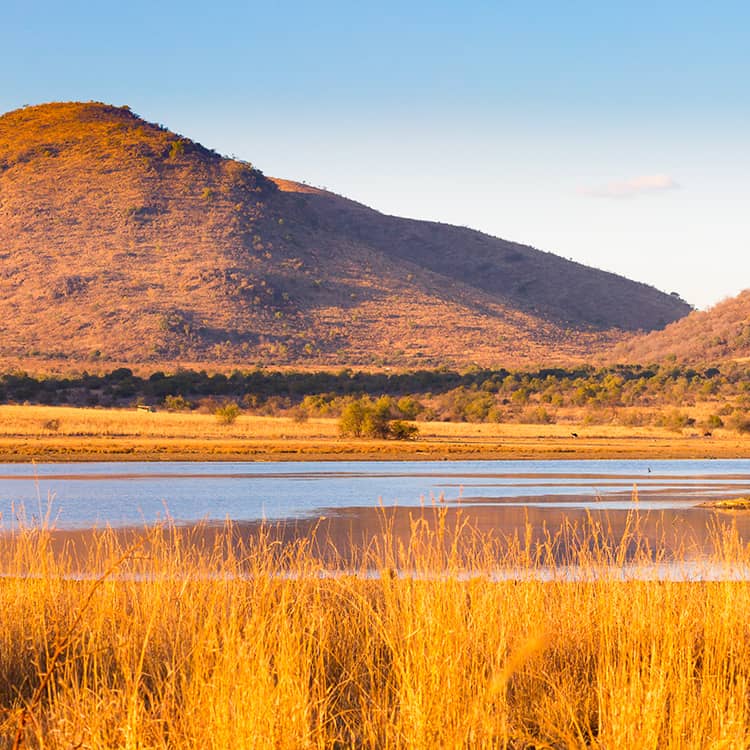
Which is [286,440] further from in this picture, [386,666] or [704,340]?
[704,340]

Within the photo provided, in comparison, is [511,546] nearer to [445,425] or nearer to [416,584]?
[416,584]

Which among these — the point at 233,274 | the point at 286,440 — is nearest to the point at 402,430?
the point at 286,440

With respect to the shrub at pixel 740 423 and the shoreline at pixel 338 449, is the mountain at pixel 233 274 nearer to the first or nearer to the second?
the shrub at pixel 740 423

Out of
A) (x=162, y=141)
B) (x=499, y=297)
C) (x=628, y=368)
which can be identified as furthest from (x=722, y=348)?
(x=162, y=141)

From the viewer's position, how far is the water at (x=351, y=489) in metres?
21.5

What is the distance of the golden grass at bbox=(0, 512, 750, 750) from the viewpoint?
623 cm

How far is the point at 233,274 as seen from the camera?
10412cm

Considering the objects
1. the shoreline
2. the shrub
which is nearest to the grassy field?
the shoreline

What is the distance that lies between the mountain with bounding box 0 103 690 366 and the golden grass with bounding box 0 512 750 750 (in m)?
78.0

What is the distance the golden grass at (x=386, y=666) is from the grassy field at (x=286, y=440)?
29.2 meters

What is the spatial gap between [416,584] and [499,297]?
392 feet

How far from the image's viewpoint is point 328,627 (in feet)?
29.8

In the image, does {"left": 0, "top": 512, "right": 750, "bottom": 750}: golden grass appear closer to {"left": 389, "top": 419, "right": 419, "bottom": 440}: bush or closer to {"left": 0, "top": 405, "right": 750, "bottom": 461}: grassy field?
{"left": 0, "top": 405, "right": 750, "bottom": 461}: grassy field

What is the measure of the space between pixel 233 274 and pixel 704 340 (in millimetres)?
38462
